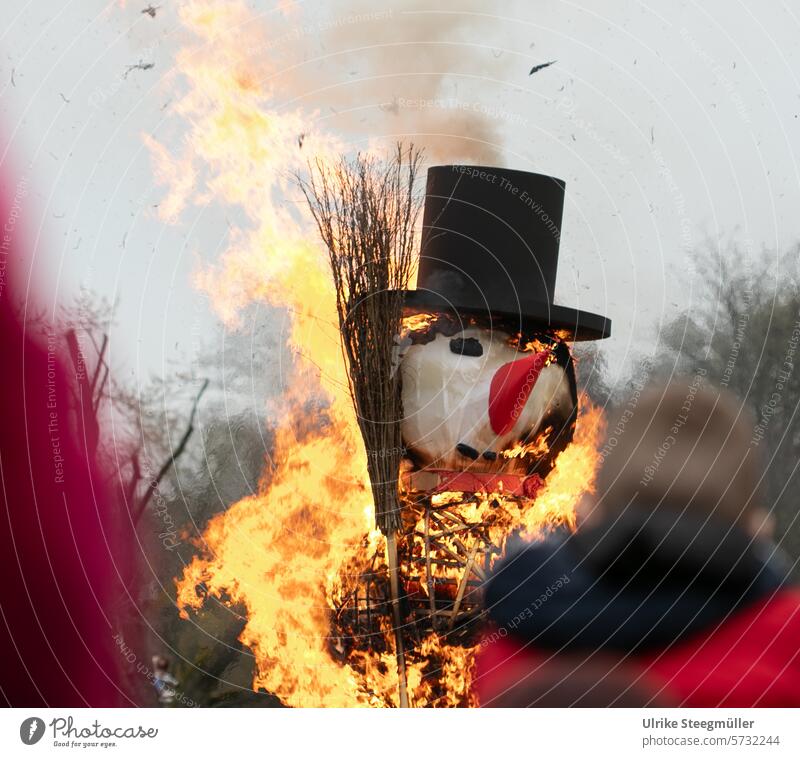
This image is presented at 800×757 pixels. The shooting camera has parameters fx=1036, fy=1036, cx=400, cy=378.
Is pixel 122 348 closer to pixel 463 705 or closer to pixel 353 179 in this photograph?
pixel 353 179

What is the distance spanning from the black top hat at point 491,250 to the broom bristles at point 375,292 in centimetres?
13

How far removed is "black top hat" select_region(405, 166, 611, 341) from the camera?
5.09m

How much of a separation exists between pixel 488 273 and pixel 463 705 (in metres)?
2.16

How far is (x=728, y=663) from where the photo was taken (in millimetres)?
5172

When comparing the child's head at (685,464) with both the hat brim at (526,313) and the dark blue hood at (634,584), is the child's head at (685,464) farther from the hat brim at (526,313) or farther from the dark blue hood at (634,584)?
the hat brim at (526,313)

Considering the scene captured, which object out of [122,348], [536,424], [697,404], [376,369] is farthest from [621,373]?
[122,348]

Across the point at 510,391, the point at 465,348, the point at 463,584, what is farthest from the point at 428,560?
the point at 465,348

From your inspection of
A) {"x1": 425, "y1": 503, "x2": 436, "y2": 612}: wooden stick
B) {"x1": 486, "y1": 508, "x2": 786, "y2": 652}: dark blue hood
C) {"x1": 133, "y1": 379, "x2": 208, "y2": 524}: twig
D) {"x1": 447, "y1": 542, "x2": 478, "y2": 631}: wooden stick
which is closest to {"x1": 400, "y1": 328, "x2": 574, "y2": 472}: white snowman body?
{"x1": 425, "y1": 503, "x2": 436, "y2": 612}: wooden stick

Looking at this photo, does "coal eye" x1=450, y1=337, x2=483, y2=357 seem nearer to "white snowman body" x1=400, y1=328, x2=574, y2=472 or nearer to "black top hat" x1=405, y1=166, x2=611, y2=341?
"white snowman body" x1=400, y1=328, x2=574, y2=472

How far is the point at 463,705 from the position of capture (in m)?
5.19

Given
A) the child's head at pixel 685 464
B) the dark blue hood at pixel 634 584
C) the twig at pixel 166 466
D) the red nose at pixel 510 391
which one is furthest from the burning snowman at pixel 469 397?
the twig at pixel 166 466

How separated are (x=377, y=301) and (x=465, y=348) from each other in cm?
49

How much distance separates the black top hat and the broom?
14cm

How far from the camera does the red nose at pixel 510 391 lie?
5.02 meters
